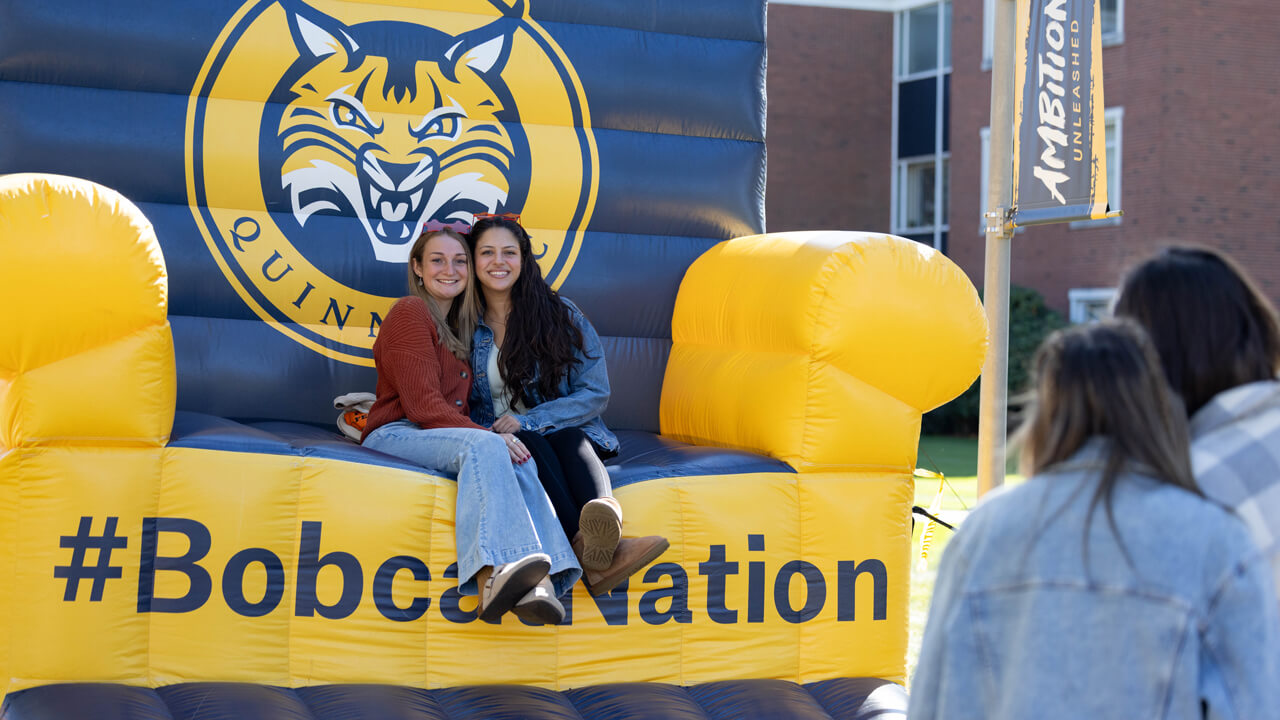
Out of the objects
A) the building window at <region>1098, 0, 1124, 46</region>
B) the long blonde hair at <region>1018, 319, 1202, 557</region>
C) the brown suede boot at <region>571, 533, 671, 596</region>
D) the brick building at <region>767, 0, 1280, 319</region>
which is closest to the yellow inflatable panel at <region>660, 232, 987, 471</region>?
the brown suede boot at <region>571, 533, 671, 596</region>

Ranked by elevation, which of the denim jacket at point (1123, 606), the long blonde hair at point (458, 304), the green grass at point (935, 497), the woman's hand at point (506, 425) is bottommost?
the green grass at point (935, 497)

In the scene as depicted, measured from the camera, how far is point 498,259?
11.4 feet

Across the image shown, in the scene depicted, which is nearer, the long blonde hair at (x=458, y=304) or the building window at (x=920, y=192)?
the long blonde hair at (x=458, y=304)

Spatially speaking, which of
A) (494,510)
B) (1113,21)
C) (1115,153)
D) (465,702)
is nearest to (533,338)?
(494,510)

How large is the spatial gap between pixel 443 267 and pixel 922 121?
43.6 feet

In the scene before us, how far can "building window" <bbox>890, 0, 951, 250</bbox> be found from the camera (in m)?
15.3

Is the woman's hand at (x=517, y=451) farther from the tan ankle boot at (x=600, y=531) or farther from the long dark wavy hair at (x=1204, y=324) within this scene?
the long dark wavy hair at (x=1204, y=324)

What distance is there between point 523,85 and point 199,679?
2303mm

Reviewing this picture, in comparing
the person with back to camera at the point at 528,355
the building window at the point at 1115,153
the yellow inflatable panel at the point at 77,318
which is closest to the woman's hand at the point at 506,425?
the person with back to camera at the point at 528,355

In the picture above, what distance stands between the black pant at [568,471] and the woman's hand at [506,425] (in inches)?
1.7

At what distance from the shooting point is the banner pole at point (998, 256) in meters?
3.96

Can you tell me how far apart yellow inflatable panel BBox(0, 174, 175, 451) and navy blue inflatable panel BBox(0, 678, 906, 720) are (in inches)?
23.9

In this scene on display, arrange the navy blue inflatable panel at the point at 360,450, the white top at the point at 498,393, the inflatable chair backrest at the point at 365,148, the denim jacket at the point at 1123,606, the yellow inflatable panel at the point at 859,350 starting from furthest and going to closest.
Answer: the inflatable chair backrest at the point at 365,148
the white top at the point at 498,393
the yellow inflatable panel at the point at 859,350
the navy blue inflatable panel at the point at 360,450
the denim jacket at the point at 1123,606

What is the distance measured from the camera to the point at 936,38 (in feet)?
51.1
